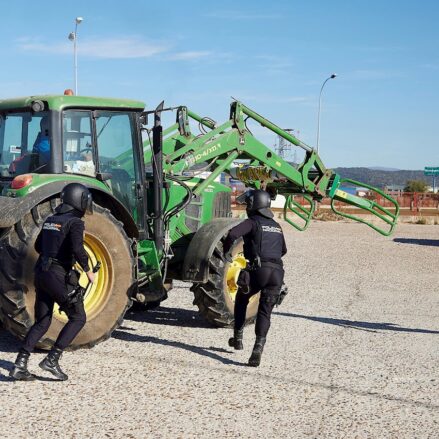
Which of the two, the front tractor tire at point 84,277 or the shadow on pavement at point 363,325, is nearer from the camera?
the front tractor tire at point 84,277

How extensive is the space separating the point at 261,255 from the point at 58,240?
214 centimetres

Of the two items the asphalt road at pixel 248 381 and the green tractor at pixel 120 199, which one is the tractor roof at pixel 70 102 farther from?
the asphalt road at pixel 248 381

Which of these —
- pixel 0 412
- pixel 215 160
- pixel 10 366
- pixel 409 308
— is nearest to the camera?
pixel 0 412

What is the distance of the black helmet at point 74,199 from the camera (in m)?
6.86

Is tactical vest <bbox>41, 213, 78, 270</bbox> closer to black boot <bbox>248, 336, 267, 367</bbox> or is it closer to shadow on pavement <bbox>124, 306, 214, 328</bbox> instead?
black boot <bbox>248, 336, 267, 367</bbox>

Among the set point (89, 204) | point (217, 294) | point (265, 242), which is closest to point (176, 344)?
point (217, 294)

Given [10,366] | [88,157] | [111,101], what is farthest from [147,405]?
[111,101]

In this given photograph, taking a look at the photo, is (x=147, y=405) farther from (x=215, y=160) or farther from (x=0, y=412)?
(x=215, y=160)

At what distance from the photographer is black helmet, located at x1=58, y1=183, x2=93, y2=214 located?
22.5ft

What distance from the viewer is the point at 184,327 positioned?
9562 mm

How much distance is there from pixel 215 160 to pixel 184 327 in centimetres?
220

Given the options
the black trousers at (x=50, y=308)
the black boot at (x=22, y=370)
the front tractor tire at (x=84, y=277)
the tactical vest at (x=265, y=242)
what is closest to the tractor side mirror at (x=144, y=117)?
the front tractor tire at (x=84, y=277)

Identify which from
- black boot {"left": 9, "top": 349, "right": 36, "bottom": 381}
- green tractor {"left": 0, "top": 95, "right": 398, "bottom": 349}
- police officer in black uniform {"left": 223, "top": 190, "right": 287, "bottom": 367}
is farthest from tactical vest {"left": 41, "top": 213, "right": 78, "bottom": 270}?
police officer in black uniform {"left": 223, "top": 190, "right": 287, "bottom": 367}

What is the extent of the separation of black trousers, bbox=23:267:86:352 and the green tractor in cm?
55
